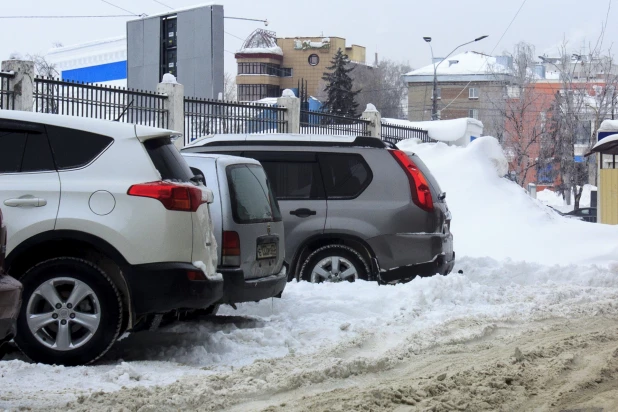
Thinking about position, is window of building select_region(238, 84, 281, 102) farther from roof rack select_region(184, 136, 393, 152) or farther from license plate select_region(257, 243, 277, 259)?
license plate select_region(257, 243, 277, 259)

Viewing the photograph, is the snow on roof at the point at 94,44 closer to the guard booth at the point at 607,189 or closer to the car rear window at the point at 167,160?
the guard booth at the point at 607,189

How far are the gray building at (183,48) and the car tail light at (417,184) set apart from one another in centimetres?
1998

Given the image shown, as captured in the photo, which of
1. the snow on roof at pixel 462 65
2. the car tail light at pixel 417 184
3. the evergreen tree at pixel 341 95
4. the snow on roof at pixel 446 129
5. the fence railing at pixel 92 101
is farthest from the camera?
the snow on roof at pixel 462 65

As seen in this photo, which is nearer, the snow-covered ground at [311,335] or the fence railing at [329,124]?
the snow-covered ground at [311,335]

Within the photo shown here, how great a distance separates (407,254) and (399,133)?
20494mm

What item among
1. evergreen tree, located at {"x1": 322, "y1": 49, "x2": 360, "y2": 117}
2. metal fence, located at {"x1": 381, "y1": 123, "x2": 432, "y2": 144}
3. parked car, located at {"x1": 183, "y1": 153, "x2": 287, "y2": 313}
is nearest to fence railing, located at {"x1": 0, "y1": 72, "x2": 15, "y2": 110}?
parked car, located at {"x1": 183, "y1": 153, "x2": 287, "y2": 313}

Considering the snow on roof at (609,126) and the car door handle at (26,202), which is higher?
the snow on roof at (609,126)

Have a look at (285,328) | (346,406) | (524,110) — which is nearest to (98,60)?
(524,110)

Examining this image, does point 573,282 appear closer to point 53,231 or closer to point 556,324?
point 556,324

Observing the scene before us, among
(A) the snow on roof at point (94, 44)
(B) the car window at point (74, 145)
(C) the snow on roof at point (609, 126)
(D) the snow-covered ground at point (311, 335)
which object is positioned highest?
(A) the snow on roof at point (94, 44)

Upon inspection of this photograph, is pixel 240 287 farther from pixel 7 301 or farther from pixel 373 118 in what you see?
pixel 373 118

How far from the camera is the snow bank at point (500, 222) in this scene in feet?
59.8

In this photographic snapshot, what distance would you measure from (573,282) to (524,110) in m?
51.3

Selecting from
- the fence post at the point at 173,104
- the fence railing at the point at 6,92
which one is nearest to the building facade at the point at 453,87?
the fence post at the point at 173,104
